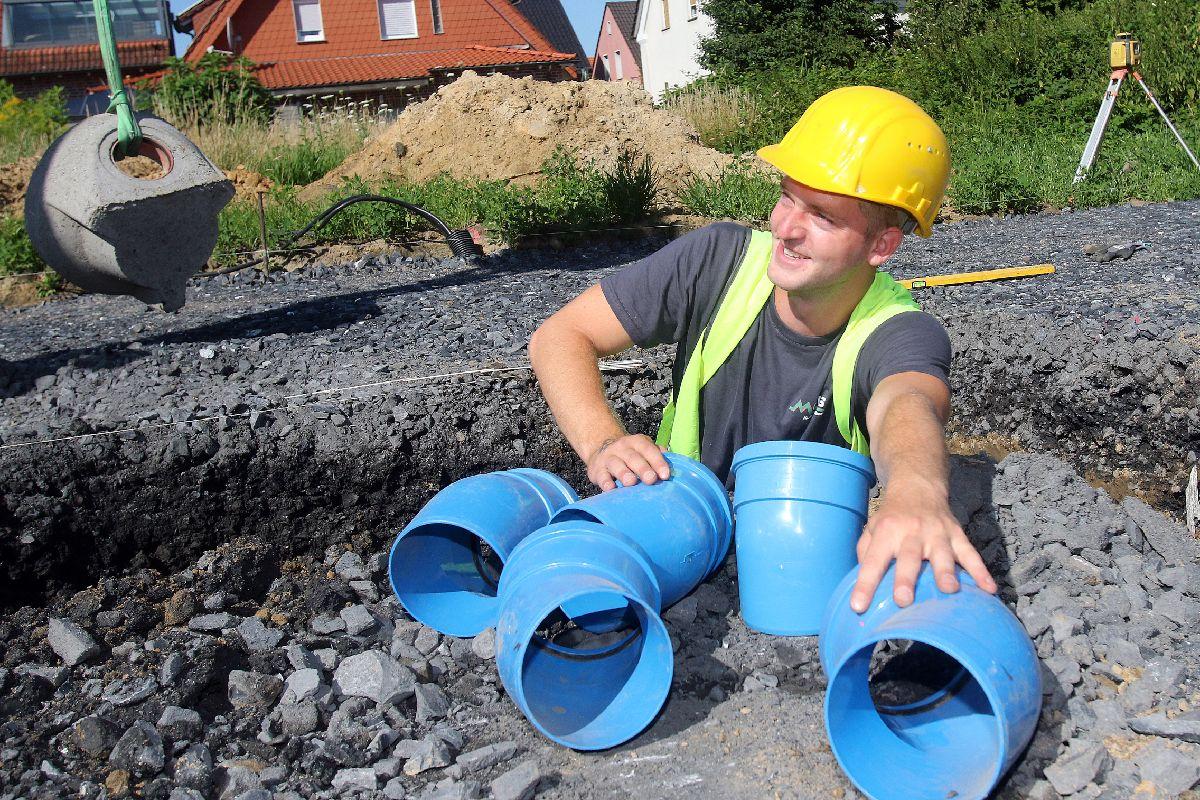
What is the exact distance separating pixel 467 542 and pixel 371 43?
26.2 metres

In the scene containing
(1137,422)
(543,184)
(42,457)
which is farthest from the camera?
(543,184)

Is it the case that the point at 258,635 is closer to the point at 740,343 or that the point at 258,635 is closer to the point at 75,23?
the point at 740,343

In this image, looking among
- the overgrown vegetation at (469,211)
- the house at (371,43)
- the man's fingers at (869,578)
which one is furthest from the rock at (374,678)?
the house at (371,43)

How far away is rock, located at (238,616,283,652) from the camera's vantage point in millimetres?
2664

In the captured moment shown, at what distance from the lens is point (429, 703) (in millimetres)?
2350

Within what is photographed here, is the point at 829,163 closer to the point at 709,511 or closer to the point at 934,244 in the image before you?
the point at 709,511

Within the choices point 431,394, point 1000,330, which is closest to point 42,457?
point 431,394

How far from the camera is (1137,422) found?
3.63 m

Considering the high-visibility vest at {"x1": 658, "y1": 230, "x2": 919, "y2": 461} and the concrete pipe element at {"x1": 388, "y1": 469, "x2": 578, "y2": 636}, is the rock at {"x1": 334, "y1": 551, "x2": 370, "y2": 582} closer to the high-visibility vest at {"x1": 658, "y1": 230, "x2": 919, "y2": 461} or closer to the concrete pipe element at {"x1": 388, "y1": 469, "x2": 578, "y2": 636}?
the concrete pipe element at {"x1": 388, "y1": 469, "x2": 578, "y2": 636}

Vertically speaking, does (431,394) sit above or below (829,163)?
below

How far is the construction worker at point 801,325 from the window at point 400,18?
26.6m

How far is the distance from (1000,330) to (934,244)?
3.23 metres

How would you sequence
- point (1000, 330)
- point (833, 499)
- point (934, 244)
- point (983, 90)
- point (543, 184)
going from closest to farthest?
point (833, 499)
point (1000, 330)
point (934, 244)
point (543, 184)
point (983, 90)

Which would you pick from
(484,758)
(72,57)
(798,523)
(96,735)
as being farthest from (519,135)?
(72,57)
